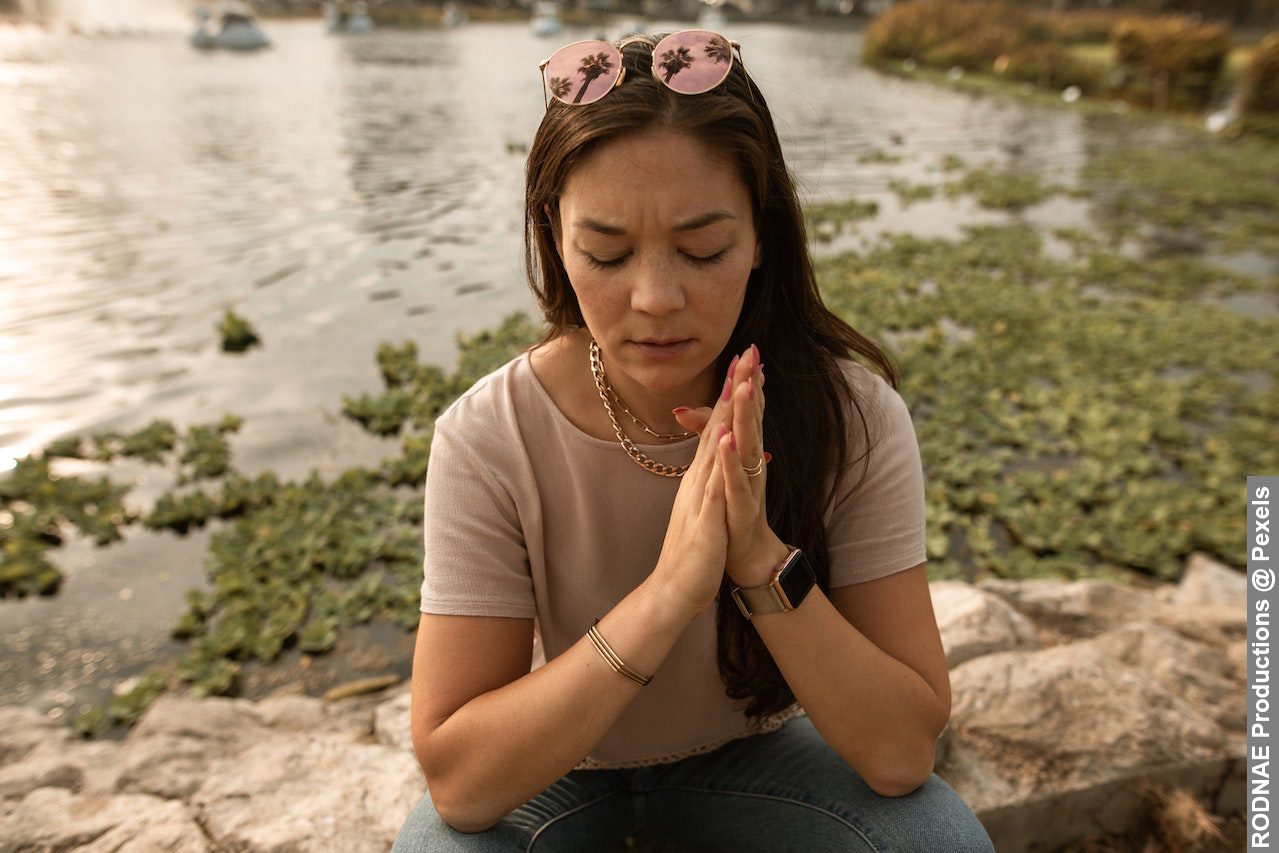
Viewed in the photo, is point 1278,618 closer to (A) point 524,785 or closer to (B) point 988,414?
(A) point 524,785

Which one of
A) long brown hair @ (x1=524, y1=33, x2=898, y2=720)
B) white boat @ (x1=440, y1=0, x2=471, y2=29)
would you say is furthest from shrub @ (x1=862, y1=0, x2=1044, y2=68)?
long brown hair @ (x1=524, y1=33, x2=898, y2=720)

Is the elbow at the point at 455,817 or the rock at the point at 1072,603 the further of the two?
the rock at the point at 1072,603

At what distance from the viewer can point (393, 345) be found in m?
6.57

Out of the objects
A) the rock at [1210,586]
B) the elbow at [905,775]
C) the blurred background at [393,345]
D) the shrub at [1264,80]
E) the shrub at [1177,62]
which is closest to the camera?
the elbow at [905,775]

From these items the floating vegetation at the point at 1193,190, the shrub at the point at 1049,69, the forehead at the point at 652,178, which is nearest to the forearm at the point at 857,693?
the forehead at the point at 652,178

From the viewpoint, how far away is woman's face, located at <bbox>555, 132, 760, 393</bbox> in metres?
1.50

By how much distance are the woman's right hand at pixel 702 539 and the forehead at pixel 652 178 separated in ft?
Result: 1.09

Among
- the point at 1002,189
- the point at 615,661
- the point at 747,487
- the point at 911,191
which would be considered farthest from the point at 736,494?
the point at 1002,189

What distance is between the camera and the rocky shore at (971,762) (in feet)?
7.25

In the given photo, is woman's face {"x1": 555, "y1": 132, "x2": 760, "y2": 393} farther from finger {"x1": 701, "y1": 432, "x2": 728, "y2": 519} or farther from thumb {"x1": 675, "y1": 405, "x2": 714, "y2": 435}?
finger {"x1": 701, "y1": 432, "x2": 728, "y2": 519}

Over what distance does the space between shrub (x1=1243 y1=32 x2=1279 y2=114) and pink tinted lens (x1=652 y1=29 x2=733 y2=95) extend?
18107 mm

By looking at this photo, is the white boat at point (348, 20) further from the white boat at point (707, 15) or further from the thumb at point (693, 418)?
the thumb at point (693, 418)

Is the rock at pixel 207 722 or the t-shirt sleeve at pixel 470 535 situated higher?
the t-shirt sleeve at pixel 470 535

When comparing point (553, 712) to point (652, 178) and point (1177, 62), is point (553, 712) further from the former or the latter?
point (1177, 62)
